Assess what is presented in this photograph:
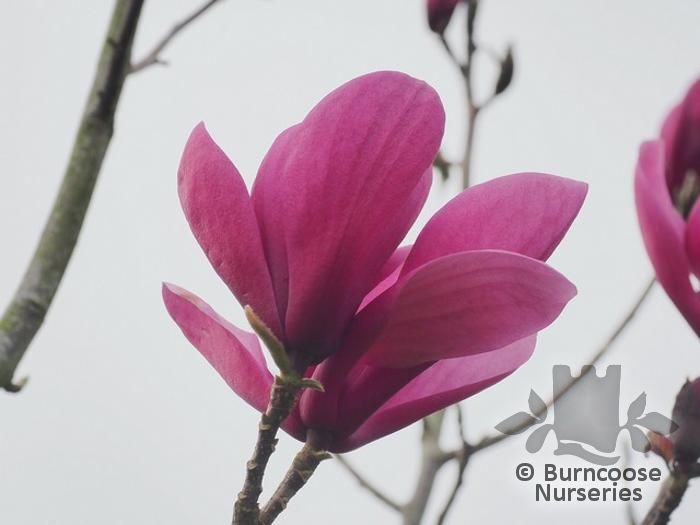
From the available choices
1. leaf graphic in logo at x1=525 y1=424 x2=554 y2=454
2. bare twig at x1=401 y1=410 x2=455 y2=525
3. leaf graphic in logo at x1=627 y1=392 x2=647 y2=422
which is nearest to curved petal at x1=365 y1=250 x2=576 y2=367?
leaf graphic in logo at x1=627 y1=392 x2=647 y2=422

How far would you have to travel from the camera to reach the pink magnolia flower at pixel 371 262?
29 cm

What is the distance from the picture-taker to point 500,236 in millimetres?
302

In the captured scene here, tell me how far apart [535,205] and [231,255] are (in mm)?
105

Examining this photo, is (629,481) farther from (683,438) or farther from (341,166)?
(341,166)

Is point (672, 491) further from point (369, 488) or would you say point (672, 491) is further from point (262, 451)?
point (369, 488)

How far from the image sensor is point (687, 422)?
1.04 ft

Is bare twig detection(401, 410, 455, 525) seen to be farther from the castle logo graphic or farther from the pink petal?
the pink petal

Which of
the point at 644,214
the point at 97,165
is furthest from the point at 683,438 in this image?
the point at 97,165

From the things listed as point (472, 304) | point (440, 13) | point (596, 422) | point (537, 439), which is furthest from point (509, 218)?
point (440, 13)

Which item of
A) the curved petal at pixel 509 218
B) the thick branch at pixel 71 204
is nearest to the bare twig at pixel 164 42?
the thick branch at pixel 71 204

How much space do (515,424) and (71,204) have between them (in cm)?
37

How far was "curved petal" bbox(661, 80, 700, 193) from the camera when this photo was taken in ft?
1.15

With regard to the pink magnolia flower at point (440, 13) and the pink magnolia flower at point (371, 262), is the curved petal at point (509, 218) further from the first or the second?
the pink magnolia flower at point (440, 13)

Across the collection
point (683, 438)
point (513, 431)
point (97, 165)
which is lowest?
point (513, 431)
